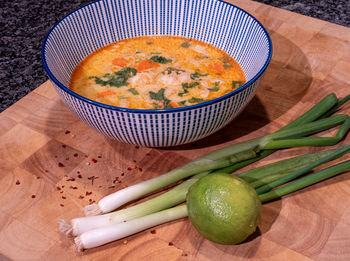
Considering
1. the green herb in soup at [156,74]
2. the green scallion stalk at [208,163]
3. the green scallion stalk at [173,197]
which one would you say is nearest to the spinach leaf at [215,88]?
the green herb in soup at [156,74]

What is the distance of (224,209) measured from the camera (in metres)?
1.13

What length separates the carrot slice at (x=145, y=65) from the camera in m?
1.65

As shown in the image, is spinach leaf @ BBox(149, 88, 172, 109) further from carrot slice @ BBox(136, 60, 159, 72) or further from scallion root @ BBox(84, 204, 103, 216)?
scallion root @ BBox(84, 204, 103, 216)

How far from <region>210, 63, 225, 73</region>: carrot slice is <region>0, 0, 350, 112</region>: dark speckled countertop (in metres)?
0.92

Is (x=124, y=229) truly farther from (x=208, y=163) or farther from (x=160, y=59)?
(x=160, y=59)

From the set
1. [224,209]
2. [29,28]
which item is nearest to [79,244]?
[224,209]

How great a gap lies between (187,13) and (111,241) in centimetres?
104

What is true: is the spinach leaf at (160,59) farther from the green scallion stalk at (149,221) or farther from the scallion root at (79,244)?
the scallion root at (79,244)

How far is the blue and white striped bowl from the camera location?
1.27m

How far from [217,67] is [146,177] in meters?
0.54

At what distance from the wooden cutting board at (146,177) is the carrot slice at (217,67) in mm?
185

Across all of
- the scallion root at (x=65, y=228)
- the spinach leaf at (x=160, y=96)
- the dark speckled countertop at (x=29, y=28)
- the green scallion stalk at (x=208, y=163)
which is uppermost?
the spinach leaf at (x=160, y=96)

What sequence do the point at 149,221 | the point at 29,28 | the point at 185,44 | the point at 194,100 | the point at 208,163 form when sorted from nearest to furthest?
the point at 149,221 < the point at 208,163 < the point at 194,100 < the point at 185,44 < the point at 29,28

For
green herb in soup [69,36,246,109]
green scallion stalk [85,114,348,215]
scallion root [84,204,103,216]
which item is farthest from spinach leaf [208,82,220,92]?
scallion root [84,204,103,216]
